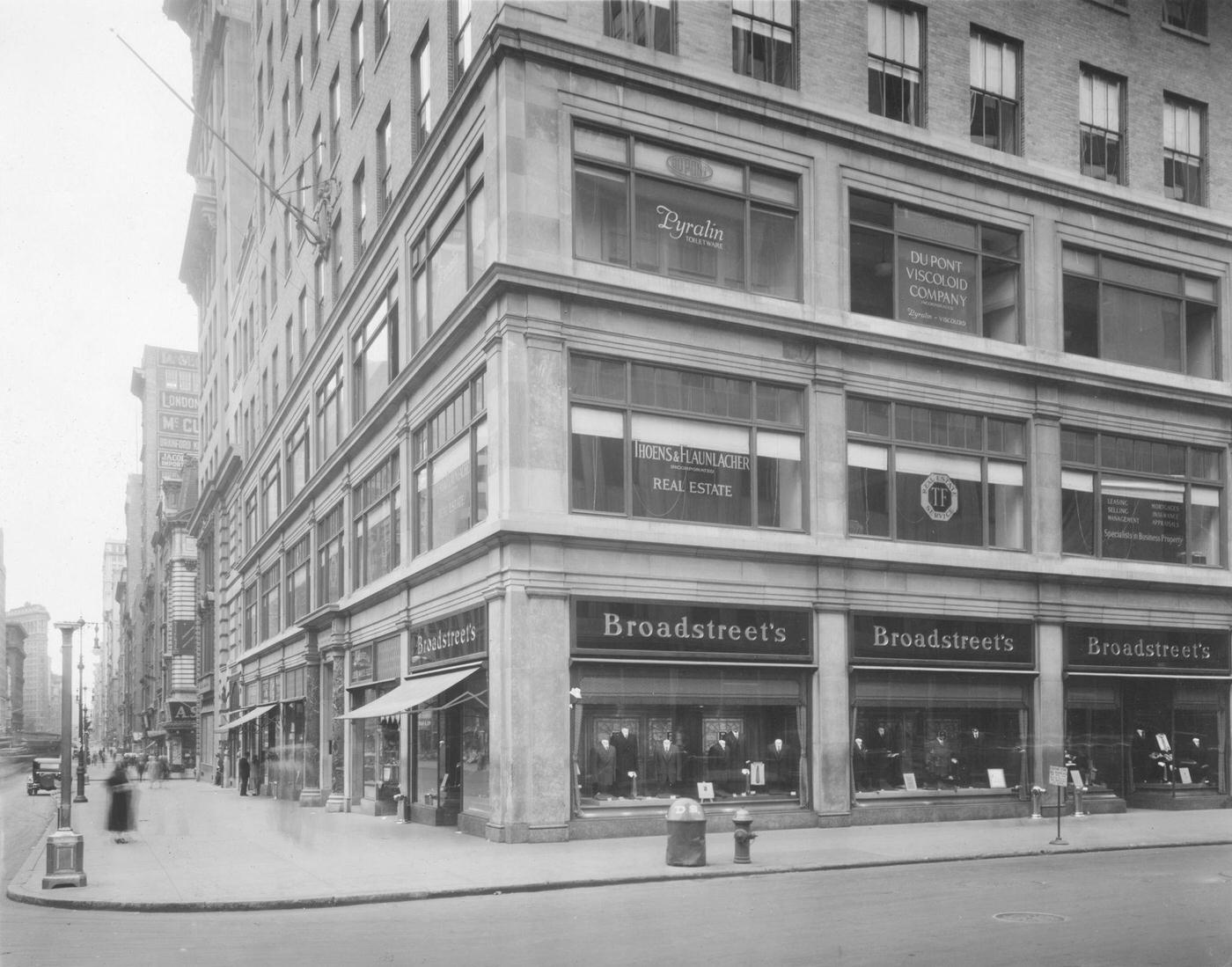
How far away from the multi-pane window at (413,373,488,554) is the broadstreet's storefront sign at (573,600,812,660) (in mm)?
3178

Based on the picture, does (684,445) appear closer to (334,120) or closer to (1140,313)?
(1140,313)

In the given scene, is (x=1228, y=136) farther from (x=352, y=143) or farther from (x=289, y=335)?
(x=289, y=335)

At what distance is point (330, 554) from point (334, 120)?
1355 cm

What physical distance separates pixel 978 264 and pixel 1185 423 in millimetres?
6920

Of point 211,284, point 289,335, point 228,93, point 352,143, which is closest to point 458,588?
point 352,143

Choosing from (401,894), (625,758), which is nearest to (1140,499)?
(625,758)

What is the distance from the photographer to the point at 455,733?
27.4 metres

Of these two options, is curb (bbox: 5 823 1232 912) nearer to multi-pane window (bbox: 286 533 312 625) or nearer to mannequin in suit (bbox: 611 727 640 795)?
mannequin in suit (bbox: 611 727 640 795)

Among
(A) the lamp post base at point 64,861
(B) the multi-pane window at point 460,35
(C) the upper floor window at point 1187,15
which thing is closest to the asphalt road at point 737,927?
(A) the lamp post base at point 64,861

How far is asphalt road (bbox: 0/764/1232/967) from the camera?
12.0m

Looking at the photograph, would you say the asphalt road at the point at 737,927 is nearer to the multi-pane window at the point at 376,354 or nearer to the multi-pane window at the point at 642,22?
the multi-pane window at the point at 642,22

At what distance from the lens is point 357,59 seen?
37375mm

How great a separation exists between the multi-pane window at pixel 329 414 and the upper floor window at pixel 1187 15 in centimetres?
2444

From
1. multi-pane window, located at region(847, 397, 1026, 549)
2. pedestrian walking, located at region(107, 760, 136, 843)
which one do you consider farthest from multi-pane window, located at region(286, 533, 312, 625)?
multi-pane window, located at region(847, 397, 1026, 549)
